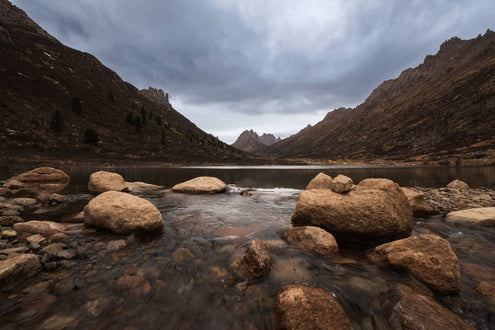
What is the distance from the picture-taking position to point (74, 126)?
210 ft

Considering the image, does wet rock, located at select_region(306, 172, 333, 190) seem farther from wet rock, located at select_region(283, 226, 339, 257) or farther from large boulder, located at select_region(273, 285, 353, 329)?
large boulder, located at select_region(273, 285, 353, 329)

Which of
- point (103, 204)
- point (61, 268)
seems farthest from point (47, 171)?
point (61, 268)

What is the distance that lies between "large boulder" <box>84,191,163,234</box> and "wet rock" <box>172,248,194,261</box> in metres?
2.19

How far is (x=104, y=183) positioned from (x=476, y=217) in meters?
23.8

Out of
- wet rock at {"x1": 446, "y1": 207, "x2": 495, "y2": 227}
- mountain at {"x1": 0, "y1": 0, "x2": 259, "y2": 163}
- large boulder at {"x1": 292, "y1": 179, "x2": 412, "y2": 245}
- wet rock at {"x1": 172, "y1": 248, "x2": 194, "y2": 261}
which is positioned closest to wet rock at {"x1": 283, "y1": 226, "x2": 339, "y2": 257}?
large boulder at {"x1": 292, "y1": 179, "x2": 412, "y2": 245}

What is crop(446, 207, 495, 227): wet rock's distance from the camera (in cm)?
820

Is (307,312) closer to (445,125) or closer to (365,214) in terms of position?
(365,214)

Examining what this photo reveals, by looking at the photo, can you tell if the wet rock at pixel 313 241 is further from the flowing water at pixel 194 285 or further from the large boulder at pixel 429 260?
the large boulder at pixel 429 260

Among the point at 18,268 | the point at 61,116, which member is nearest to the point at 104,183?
the point at 18,268

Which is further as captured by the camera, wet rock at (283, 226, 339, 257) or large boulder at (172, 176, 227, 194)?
large boulder at (172, 176, 227, 194)

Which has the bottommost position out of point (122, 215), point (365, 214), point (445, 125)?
point (122, 215)

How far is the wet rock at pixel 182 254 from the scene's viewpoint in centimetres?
556

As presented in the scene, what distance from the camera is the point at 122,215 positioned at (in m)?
7.14

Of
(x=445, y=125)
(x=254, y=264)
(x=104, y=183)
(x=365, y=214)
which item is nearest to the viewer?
(x=254, y=264)
